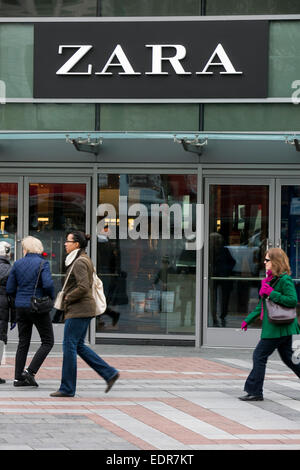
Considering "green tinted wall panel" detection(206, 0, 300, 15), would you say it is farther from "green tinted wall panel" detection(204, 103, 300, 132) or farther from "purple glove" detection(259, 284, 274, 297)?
"purple glove" detection(259, 284, 274, 297)

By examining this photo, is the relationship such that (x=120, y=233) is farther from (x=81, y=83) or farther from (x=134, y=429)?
(x=134, y=429)

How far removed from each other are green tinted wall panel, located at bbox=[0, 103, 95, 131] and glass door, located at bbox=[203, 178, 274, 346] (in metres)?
2.30

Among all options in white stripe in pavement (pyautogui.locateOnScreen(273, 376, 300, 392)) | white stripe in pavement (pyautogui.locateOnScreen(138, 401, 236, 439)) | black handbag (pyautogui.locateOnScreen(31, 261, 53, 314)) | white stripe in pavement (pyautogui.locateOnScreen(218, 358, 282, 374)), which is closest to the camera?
white stripe in pavement (pyautogui.locateOnScreen(138, 401, 236, 439))

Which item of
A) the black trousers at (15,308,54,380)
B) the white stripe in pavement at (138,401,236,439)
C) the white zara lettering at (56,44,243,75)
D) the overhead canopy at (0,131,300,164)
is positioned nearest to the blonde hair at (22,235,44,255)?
the black trousers at (15,308,54,380)

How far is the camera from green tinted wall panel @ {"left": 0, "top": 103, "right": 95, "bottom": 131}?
14875mm

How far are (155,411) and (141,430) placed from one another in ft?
3.41

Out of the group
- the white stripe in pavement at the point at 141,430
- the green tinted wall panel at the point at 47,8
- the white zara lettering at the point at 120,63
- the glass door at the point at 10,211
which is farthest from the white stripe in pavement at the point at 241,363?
the green tinted wall panel at the point at 47,8

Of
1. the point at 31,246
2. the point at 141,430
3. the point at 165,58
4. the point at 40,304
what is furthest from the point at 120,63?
the point at 141,430

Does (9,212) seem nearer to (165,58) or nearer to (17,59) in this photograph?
(17,59)

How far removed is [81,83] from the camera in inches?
583

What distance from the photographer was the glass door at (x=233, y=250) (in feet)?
48.5

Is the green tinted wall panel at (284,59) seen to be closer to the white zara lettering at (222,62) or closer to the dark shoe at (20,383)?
the white zara lettering at (222,62)
